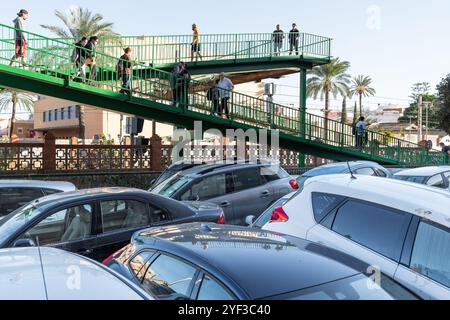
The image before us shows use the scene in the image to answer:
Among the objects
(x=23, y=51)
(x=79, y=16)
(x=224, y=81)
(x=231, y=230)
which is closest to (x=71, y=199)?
(x=231, y=230)

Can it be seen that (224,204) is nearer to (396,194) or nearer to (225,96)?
(396,194)

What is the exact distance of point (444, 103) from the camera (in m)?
23.0

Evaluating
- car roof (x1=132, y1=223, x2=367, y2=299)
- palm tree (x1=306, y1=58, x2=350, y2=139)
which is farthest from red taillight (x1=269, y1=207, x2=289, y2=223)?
palm tree (x1=306, y1=58, x2=350, y2=139)

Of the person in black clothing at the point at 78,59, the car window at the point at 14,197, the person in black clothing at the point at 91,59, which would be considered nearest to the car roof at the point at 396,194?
the car window at the point at 14,197

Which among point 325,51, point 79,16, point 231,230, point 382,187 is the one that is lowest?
point 231,230

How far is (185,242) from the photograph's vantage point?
3.37 meters

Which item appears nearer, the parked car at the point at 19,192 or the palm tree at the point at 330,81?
the parked car at the point at 19,192

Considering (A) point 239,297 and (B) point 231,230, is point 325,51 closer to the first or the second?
(B) point 231,230

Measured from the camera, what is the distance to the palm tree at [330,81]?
139 ft

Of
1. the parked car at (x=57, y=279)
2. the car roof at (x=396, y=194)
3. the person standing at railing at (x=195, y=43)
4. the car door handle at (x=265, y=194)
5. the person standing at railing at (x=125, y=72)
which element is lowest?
the car door handle at (x=265, y=194)

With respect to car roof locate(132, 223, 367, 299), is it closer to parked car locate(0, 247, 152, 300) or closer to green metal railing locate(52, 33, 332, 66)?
parked car locate(0, 247, 152, 300)

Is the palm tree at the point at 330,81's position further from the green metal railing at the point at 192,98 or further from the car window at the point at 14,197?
the car window at the point at 14,197

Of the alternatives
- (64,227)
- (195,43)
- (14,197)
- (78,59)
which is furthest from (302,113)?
(64,227)
